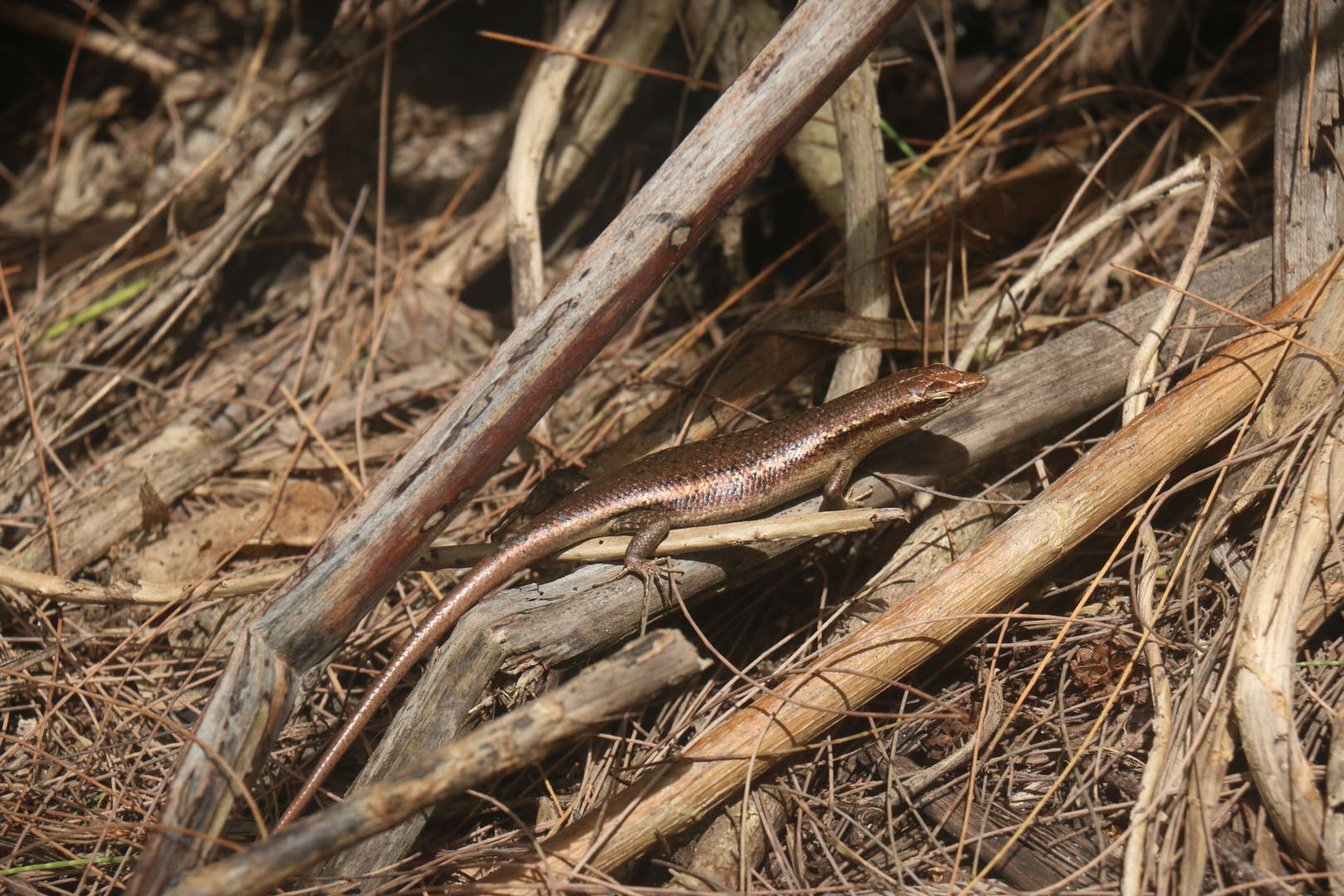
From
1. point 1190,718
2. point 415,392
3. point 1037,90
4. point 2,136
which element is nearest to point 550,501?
point 415,392

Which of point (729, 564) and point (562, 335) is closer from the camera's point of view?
point (562, 335)

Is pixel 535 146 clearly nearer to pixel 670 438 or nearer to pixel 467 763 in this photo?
pixel 670 438

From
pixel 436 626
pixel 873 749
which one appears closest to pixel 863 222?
pixel 873 749

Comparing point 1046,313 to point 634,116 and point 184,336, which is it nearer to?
point 634,116

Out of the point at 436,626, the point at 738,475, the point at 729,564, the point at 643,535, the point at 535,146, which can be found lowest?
the point at 436,626

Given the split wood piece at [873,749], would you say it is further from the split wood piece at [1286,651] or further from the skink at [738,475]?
the split wood piece at [1286,651]

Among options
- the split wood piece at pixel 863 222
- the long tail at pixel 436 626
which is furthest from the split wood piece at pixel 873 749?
the long tail at pixel 436 626
